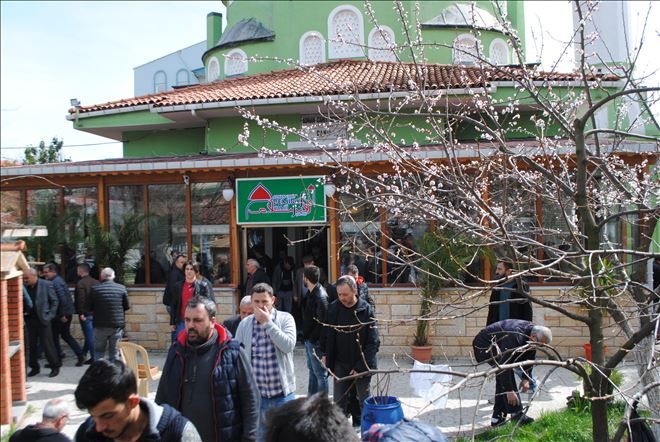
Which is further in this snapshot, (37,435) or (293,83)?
(293,83)

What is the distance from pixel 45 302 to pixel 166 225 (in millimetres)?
2740

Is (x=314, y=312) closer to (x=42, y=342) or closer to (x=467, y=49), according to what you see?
(x=467, y=49)

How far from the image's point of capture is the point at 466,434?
6219 millimetres

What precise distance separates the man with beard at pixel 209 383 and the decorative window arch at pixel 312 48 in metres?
16.2

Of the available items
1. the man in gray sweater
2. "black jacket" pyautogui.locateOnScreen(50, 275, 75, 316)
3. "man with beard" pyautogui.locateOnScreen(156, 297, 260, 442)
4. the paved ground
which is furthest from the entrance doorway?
"man with beard" pyautogui.locateOnScreen(156, 297, 260, 442)

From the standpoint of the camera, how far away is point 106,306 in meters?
8.73

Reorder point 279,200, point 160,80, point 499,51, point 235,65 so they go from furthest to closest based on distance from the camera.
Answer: point 160,80
point 235,65
point 499,51
point 279,200

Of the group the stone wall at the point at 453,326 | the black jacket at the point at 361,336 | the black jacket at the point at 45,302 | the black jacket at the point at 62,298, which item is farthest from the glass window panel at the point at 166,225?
the black jacket at the point at 361,336

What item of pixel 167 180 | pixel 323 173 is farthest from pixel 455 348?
pixel 167 180

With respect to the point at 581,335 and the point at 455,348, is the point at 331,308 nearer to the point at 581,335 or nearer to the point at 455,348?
the point at 455,348

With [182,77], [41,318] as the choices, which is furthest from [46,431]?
[182,77]

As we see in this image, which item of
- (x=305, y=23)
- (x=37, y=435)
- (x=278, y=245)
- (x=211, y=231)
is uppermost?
(x=305, y=23)

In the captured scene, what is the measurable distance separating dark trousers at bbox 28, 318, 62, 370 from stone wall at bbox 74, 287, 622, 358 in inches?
71.4

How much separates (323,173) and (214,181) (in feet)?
7.04
